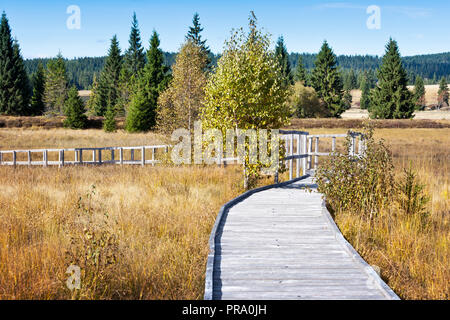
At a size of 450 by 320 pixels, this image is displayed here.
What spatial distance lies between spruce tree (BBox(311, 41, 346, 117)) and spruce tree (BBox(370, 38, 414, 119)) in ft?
31.2

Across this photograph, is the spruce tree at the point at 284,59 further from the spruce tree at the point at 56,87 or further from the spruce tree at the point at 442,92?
the spruce tree at the point at 442,92

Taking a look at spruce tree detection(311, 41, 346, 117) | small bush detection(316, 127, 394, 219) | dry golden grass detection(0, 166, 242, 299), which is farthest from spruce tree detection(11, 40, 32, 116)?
small bush detection(316, 127, 394, 219)

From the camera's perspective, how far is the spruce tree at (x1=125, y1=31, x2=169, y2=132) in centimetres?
4116

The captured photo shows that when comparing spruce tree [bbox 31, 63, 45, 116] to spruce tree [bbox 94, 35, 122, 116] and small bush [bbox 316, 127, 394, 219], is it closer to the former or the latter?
spruce tree [bbox 94, 35, 122, 116]

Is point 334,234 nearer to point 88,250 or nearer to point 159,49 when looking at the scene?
point 88,250

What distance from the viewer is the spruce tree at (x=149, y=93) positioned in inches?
1620

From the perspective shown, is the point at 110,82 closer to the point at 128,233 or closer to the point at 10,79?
the point at 10,79

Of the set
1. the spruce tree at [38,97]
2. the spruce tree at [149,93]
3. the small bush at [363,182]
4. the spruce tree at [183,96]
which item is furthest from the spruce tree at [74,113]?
the small bush at [363,182]

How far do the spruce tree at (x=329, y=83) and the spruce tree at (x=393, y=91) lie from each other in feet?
31.2

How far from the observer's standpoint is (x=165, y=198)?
10.1m

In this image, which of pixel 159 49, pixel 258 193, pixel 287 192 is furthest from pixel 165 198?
pixel 159 49

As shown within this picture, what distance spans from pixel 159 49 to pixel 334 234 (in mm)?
41308

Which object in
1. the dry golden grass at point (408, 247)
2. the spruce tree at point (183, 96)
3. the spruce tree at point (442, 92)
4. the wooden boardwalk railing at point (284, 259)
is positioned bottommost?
the dry golden grass at point (408, 247)

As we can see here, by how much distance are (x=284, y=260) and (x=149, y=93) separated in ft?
133
